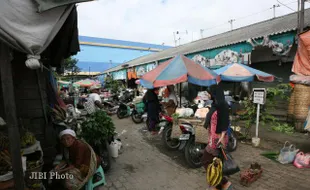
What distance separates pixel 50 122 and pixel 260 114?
586 cm

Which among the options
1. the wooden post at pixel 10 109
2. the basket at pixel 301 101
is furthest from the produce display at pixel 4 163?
the basket at pixel 301 101

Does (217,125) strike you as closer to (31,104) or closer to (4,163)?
(4,163)

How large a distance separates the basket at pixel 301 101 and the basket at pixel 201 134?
16.2 feet

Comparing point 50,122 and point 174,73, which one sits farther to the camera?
point 174,73

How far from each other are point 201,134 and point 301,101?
501 centimetres

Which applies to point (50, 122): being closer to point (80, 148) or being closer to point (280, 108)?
point (80, 148)

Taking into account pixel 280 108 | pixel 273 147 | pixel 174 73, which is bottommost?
pixel 273 147

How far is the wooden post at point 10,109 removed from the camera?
6.75 feet

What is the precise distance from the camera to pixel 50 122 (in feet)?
13.7

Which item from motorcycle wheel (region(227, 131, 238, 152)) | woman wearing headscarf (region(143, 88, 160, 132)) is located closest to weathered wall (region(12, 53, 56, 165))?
woman wearing headscarf (region(143, 88, 160, 132))

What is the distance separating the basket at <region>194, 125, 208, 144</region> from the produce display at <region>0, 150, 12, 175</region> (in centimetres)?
339

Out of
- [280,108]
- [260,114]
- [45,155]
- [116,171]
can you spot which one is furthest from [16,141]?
[280,108]

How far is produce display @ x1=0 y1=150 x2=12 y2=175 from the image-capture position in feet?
8.21

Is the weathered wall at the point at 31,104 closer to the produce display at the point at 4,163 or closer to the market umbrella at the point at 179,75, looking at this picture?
the produce display at the point at 4,163
